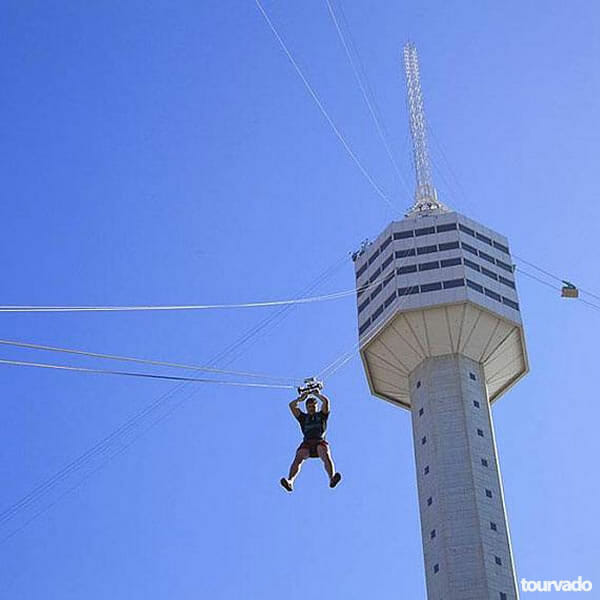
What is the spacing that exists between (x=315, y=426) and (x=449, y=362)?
60966mm

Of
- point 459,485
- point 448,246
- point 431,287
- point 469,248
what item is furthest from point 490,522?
point 469,248

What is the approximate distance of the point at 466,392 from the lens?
289ft

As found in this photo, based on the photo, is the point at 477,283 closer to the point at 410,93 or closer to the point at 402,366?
the point at 402,366

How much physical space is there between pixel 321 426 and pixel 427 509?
54.7 metres

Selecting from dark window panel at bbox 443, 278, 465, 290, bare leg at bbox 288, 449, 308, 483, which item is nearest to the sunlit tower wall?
dark window panel at bbox 443, 278, 465, 290

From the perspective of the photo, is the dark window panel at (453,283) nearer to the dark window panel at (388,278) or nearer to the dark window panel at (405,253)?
the dark window panel at (405,253)

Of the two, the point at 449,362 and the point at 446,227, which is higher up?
the point at 446,227

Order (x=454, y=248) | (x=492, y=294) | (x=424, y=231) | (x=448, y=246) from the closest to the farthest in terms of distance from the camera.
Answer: (x=492, y=294), (x=454, y=248), (x=448, y=246), (x=424, y=231)

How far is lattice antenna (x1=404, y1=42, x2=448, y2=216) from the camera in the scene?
342ft

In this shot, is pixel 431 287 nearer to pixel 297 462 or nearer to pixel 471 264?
pixel 471 264

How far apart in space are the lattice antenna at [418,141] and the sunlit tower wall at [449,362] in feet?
1.18

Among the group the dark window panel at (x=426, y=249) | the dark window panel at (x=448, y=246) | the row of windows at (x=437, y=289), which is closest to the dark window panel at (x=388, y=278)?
the row of windows at (x=437, y=289)

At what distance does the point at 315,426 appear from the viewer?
30.4 metres

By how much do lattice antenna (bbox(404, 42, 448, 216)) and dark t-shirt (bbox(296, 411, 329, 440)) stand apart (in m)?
73.4
